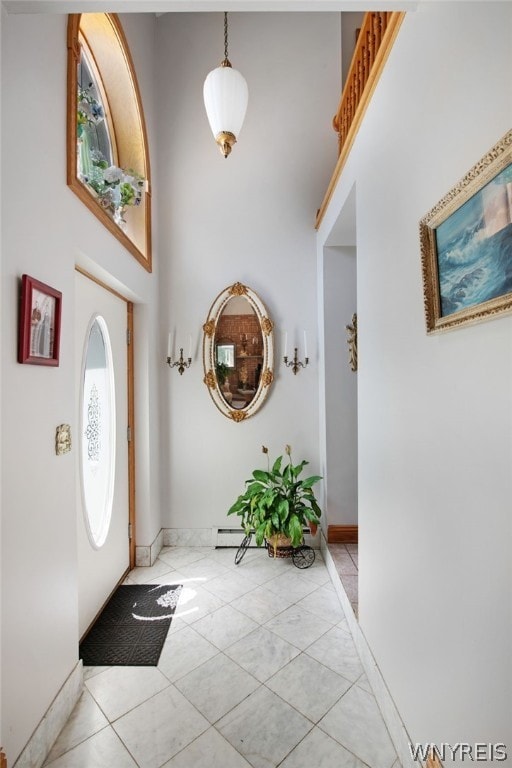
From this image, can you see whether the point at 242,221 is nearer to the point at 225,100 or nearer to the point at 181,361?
the point at 225,100

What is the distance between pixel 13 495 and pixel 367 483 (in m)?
1.35

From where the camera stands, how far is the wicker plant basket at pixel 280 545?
2.61m

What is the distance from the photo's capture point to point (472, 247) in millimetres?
790

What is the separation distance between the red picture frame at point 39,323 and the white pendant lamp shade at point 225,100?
132cm

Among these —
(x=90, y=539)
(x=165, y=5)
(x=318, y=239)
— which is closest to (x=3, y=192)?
(x=165, y=5)

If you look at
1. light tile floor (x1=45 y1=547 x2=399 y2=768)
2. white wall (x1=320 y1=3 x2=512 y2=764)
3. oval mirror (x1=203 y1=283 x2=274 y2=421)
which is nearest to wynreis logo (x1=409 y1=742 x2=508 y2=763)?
white wall (x1=320 y1=3 x2=512 y2=764)

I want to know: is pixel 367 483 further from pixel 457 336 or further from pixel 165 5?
pixel 165 5

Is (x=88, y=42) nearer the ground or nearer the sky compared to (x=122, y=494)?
nearer the sky

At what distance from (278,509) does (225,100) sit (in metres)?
2.49

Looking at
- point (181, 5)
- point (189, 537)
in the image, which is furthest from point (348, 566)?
point (181, 5)

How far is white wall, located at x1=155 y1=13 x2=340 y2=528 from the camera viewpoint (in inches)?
117

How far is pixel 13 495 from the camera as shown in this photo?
3.70ft

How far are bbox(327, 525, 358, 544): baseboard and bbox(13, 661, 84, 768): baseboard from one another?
1750 mm

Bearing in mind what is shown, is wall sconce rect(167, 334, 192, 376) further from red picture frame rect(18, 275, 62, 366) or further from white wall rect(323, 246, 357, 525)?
red picture frame rect(18, 275, 62, 366)
